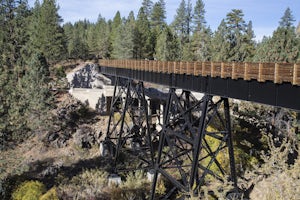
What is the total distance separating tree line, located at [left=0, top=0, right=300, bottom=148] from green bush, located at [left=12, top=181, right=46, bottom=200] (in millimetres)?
3597

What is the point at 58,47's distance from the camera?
115 feet

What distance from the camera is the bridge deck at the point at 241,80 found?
630 cm

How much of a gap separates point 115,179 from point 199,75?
10936mm

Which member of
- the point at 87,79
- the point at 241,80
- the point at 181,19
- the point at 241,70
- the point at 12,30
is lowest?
the point at 87,79

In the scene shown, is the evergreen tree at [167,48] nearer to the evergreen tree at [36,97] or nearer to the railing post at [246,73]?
the evergreen tree at [36,97]

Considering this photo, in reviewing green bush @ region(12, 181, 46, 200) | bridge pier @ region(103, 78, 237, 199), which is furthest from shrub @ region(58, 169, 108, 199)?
bridge pier @ region(103, 78, 237, 199)

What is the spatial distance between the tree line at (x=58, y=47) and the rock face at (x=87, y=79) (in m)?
3.37

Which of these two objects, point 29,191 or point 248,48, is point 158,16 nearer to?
point 248,48

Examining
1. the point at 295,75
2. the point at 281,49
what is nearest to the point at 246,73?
the point at 295,75

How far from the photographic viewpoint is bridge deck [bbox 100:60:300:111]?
248 inches

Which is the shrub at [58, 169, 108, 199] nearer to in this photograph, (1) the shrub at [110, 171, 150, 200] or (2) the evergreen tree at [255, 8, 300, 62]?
(1) the shrub at [110, 171, 150, 200]

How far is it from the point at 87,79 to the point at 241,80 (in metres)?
34.1

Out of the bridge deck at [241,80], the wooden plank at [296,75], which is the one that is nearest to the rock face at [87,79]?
the bridge deck at [241,80]

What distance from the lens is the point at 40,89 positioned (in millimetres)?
24562
